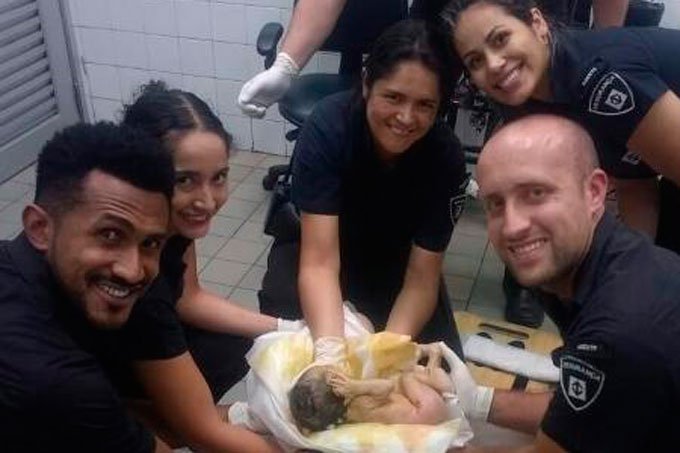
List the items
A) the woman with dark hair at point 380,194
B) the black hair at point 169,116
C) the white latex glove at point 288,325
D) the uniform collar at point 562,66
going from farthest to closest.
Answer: the white latex glove at point 288,325 < the woman with dark hair at point 380,194 < the uniform collar at point 562,66 < the black hair at point 169,116

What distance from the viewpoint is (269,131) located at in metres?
3.49

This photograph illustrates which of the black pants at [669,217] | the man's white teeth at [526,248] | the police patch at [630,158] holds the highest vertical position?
the man's white teeth at [526,248]

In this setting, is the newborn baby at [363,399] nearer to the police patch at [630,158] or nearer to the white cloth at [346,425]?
the white cloth at [346,425]

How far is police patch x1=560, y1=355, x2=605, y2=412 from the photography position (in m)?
1.04

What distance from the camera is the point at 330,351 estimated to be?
5.22 feet

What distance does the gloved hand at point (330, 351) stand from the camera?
5.15ft

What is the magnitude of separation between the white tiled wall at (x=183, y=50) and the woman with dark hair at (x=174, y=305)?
1.76 m

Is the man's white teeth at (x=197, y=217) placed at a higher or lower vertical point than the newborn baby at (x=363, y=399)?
higher

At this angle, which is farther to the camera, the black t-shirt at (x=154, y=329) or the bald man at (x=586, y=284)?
the black t-shirt at (x=154, y=329)

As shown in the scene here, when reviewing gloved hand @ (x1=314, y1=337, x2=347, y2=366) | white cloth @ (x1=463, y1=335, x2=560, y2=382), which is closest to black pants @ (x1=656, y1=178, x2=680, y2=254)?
white cloth @ (x1=463, y1=335, x2=560, y2=382)

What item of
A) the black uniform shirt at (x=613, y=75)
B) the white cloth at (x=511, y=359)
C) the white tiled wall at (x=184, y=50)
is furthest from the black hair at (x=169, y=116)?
the white tiled wall at (x=184, y=50)

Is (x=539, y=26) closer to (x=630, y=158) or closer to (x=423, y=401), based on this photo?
(x=630, y=158)

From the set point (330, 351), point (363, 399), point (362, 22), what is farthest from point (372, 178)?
point (362, 22)

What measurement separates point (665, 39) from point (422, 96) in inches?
21.3
